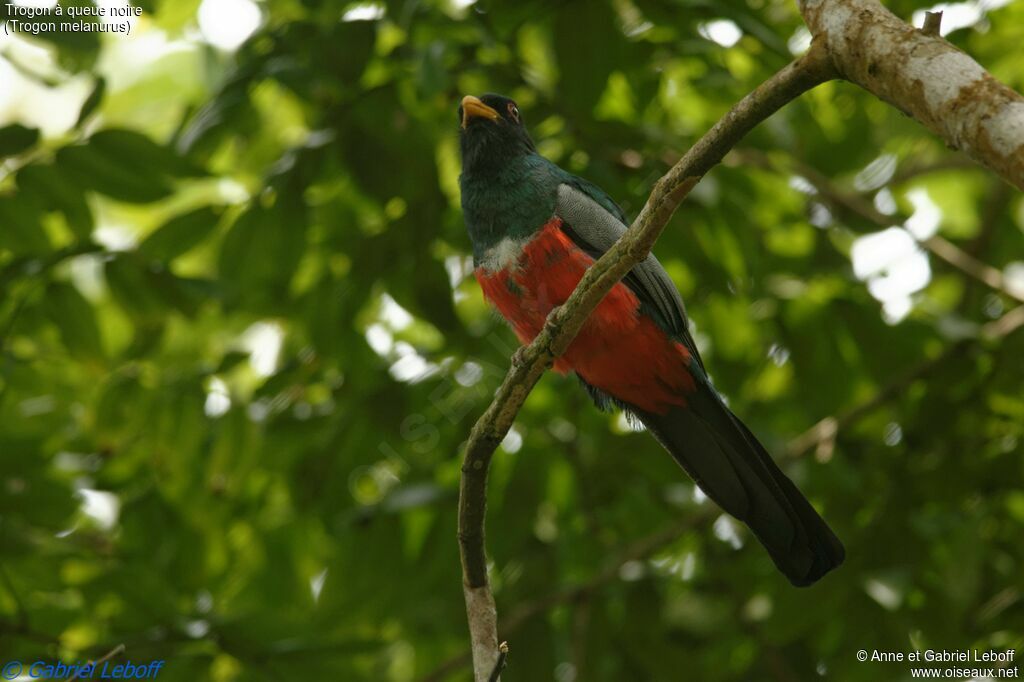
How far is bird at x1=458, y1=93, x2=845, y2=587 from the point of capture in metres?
3.91

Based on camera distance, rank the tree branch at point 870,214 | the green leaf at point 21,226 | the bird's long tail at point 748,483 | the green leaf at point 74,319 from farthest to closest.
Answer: the tree branch at point 870,214 → the green leaf at point 74,319 → the green leaf at point 21,226 → the bird's long tail at point 748,483

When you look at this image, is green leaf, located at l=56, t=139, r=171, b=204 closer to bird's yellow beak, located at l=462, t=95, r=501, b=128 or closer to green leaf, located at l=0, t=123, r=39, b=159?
green leaf, located at l=0, t=123, r=39, b=159

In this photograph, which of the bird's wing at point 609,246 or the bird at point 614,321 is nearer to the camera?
the bird at point 614,321

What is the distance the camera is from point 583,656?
4910mm

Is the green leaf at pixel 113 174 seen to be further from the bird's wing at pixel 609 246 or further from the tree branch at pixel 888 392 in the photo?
the tree branch at pixel 888 392

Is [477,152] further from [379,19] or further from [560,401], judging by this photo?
[560,401]

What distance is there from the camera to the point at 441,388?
493cm

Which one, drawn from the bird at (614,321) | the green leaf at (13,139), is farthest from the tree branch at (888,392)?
the green leaf at (13,139)

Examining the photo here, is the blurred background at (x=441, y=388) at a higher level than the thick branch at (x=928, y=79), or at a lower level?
lower

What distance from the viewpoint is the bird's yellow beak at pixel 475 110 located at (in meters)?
4.64

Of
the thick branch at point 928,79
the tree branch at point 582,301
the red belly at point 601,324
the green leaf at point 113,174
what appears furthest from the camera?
the green leaf at point 113,174

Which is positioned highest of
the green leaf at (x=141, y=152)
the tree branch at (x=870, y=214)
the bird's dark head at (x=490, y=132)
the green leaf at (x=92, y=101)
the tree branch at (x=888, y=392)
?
the green leaf at (x=92, y=101)

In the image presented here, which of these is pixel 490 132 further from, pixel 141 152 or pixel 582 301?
pixel 582 301

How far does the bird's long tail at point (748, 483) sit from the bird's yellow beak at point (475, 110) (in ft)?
4.81
